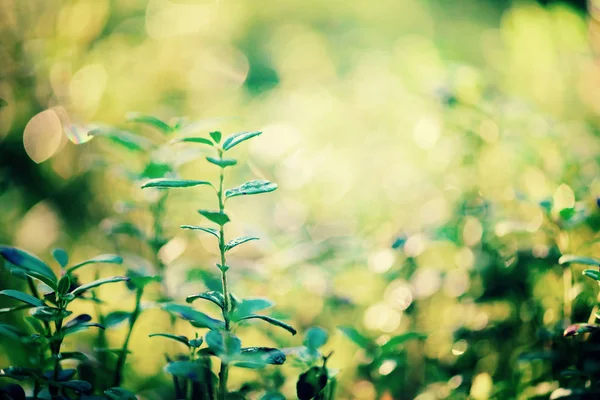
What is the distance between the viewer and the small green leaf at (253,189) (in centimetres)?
54

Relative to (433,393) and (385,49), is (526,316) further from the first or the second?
(385,49)

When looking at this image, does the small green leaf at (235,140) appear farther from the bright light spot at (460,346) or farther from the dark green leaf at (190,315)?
the bright light spot at (460,346)

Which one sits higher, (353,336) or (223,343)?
(223,343)

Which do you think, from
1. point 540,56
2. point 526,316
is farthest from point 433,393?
point 540,56

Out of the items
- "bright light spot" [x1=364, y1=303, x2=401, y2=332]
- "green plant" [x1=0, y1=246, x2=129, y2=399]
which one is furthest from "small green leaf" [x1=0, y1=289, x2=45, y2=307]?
"bright light spot" [x1=364, y1=303, x2=401, y2=332]

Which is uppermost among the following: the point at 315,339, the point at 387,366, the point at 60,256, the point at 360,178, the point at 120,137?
the point at 120,137

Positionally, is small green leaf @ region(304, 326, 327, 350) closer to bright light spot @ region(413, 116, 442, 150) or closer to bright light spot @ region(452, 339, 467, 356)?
bright light spot @ region(452, 339, 467, 356)

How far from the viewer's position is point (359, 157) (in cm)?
150

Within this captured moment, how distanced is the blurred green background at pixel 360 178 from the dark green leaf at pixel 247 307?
10.5 inches

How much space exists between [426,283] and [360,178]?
1.87 feet

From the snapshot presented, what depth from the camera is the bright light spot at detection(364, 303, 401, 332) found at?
36.4 inches

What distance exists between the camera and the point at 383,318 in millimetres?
925

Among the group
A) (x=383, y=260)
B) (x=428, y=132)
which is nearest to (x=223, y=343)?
(x=383, y=260)

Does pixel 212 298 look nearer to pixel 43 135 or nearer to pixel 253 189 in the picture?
pixel 253 189
